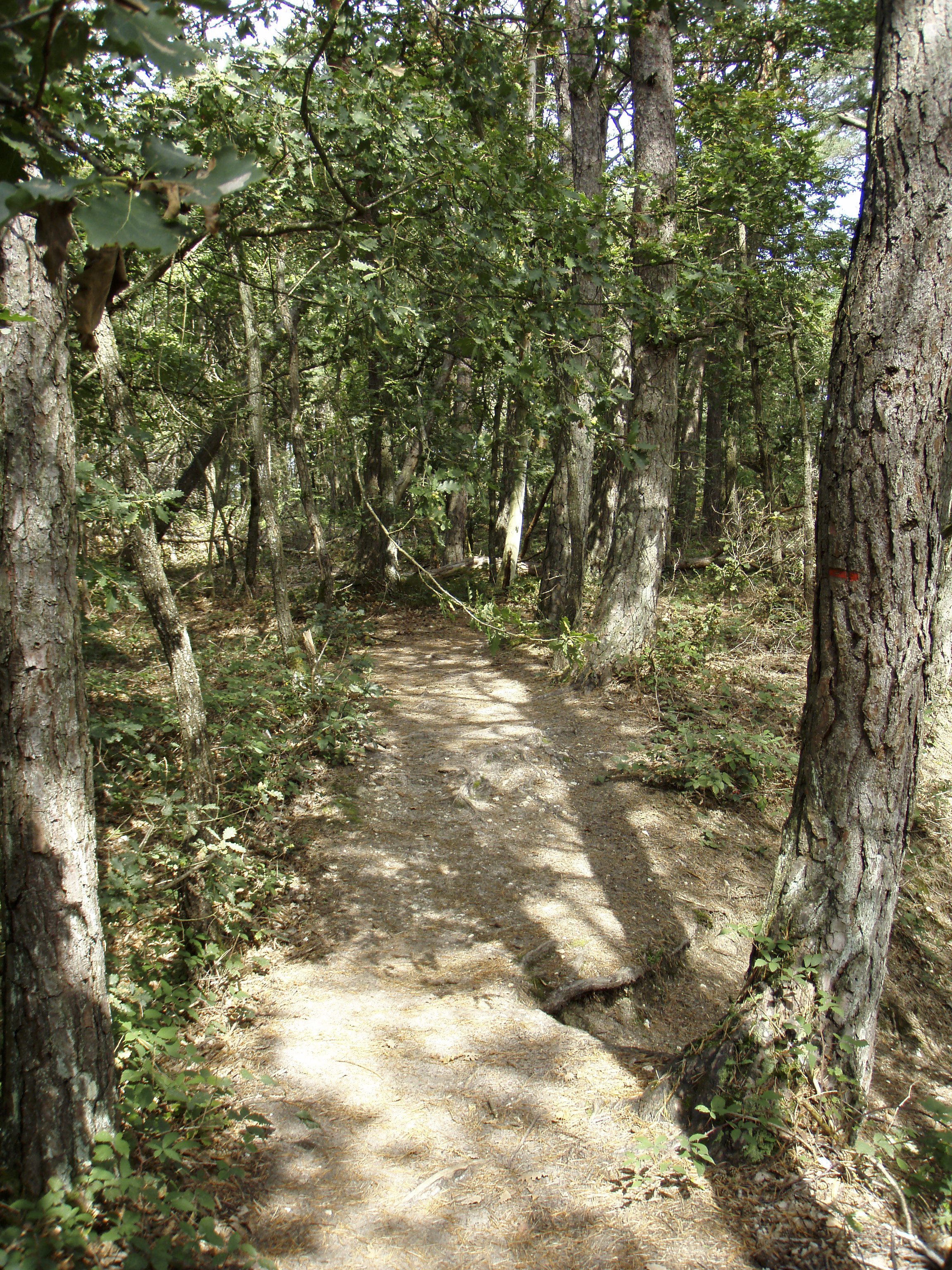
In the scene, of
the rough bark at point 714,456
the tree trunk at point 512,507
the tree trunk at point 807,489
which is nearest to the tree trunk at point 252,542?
the tree trunk at point 512,507

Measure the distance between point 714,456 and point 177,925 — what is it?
16288 millimetres

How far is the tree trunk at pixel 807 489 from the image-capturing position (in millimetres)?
9266

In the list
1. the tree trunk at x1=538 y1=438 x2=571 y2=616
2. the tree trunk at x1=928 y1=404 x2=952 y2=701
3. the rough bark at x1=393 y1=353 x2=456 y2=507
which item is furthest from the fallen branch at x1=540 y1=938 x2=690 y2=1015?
the rough bark at x1=393 y1=353 x2=456 y2=507

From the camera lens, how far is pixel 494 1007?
13.6ft

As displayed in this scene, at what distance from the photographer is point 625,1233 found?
108 inches

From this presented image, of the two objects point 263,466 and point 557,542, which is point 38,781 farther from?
point 557,542

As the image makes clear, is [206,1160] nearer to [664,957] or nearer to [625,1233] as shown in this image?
[625,1233]

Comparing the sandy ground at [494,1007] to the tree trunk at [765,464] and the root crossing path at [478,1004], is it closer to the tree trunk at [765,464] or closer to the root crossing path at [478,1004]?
the root crossing path at [478,1004]

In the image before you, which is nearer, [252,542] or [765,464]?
[765,464]

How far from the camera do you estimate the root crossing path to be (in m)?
2.79

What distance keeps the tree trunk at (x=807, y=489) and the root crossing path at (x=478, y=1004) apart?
330 centimetres

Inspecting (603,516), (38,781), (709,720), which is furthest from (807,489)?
(38,781)

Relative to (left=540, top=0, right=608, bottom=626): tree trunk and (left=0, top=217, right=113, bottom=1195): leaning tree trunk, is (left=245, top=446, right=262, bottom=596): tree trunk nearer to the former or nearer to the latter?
(left=540, top=0, right=608, bottom=626): tree trunk

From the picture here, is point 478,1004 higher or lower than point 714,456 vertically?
lower
